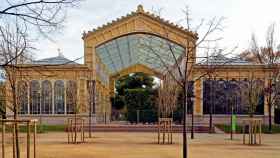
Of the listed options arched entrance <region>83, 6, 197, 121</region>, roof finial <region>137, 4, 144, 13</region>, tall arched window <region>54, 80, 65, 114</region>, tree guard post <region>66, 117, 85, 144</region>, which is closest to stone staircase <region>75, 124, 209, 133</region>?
tall arched window <region>54, 80, 65, 114</region>

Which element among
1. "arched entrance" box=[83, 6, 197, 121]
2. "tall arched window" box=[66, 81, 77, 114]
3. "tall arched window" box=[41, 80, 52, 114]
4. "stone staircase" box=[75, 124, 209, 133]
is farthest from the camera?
"tall arched window" box=[41, 80, 52, 114]

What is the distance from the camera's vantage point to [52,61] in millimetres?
38906

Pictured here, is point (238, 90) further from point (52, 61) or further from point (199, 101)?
point (52, 61)

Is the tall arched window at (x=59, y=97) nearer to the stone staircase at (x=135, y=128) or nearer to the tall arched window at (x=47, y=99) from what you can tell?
the tall arched window at (x=47, y=99)

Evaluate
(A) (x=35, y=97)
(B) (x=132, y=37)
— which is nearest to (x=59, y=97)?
(A) (x=35, y=97)

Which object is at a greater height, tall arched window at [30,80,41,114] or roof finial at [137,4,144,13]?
roof finial at [137,4,144,13]

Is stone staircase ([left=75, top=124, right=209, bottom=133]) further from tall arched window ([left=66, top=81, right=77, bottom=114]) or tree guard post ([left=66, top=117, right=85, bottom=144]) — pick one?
tree guard post ([left=66, top=117, right=85, bottom=144])

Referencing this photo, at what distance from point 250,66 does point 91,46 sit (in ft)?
46.0

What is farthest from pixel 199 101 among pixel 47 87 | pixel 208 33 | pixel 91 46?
pixel 208 33

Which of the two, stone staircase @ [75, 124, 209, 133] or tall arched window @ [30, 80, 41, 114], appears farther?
tall arched window @ [30, 80, 41, 114]

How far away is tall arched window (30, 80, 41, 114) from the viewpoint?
35.9m

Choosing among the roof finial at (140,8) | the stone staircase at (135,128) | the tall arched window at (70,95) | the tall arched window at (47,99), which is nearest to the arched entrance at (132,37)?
the roof finial at (140,8)

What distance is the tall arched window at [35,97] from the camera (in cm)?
3588

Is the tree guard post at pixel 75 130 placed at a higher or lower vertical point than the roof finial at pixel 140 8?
lower
